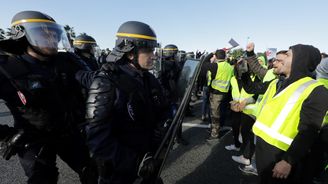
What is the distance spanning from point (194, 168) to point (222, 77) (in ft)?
7.29

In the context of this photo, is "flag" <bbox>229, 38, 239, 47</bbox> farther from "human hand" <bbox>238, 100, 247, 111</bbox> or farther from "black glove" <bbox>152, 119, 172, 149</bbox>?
"black glove" <bbox>152, 119, 172, 149</bbox>

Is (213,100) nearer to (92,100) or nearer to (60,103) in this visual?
(60,103)

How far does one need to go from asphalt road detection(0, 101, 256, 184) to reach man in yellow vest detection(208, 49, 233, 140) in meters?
0.44

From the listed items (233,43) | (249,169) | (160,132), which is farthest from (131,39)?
(233,43)

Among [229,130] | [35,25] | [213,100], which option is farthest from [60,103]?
[229,130]

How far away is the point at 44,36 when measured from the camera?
2.34 m

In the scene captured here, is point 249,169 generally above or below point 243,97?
below

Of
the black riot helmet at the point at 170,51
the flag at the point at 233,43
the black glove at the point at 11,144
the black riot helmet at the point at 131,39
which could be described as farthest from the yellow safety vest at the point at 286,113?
the flag at the point at 233,43

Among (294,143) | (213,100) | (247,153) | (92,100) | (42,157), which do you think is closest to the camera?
(92,100)

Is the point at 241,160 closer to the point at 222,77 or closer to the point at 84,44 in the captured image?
the point at 222,77

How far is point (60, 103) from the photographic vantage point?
7.67 feet

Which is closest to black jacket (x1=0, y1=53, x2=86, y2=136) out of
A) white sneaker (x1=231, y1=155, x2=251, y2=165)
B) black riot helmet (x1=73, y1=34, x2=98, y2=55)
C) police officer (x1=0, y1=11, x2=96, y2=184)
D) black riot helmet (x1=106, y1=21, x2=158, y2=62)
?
police officer (x1=0, y1=11, x2=96, y2=184)

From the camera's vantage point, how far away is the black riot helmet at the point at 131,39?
185 cm

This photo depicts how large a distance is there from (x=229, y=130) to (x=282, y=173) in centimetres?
427
